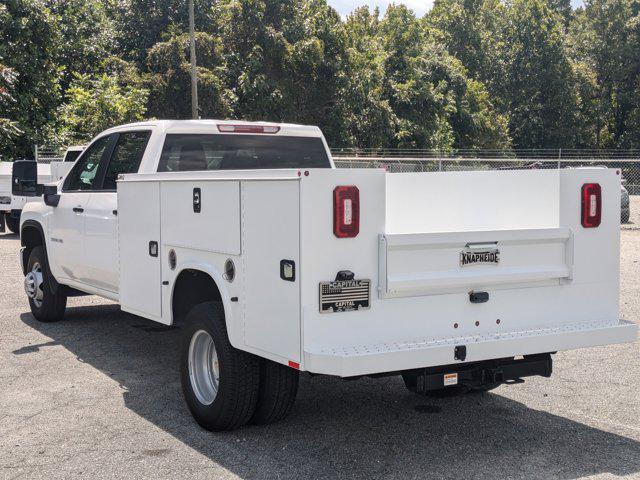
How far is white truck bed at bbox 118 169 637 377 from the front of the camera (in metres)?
4.67

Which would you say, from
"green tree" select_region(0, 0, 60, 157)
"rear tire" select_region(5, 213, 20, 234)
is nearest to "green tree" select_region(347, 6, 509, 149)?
"green tree" select_region(0, 0, 60, 157)

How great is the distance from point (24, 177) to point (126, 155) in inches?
51.8

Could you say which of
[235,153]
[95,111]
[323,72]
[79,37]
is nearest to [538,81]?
[323,72]

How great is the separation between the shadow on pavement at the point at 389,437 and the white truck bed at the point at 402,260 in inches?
26.9

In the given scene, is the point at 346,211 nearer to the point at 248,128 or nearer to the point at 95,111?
the point at 248,128

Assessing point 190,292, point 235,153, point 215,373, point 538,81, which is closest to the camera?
point 215,373

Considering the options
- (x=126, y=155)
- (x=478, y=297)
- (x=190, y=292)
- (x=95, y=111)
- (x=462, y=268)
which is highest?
(x=95, y=111)

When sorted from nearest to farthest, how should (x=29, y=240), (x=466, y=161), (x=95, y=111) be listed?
(x=29, y=240) → (x=95, y=111) → (x=466, y=161)

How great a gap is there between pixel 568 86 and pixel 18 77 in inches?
1718

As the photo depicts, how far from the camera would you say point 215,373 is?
19.0 ft

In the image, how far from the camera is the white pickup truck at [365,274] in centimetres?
469

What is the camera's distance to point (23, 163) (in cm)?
827

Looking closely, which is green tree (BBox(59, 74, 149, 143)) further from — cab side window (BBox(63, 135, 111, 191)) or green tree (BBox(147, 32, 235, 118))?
cab side window (BBox(63, 135, 111, 191))

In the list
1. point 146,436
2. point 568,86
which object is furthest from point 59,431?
point 568,86
